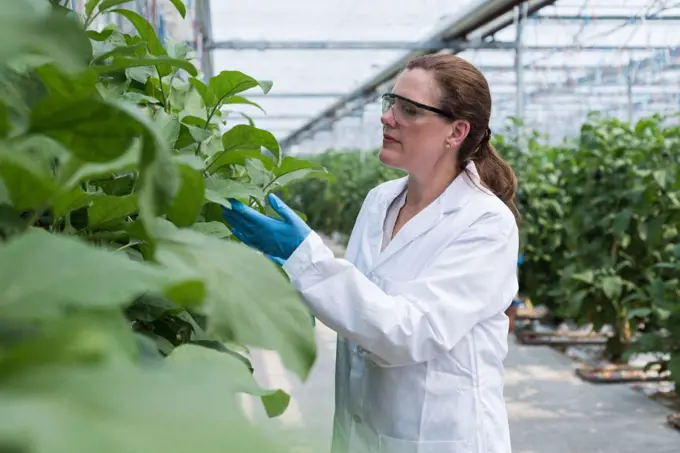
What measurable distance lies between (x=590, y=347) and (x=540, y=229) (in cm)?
112

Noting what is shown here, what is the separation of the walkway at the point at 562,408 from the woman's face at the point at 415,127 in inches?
70.5

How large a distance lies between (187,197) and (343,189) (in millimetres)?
13941

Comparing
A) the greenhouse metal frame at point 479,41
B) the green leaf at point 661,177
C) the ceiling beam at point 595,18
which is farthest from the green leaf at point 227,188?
the ceiling beam at point 595,18

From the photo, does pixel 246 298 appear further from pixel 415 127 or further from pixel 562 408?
pixel 562 408

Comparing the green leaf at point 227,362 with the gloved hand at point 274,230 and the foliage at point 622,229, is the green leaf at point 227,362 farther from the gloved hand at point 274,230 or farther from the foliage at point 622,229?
the foliage at point 622,229

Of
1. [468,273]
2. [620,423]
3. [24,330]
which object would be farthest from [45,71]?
[620,423]

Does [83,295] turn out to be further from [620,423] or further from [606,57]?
[606,57]

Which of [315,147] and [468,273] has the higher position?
[468,273]

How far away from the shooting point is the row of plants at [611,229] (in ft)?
16.7

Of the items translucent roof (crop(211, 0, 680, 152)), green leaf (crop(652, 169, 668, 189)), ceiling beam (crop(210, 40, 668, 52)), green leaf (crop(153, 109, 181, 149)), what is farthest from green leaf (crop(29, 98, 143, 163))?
ceiling beam (crop(210, 40, 668, 52))

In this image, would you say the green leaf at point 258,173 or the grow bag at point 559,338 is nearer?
the green leaf at point 258,173

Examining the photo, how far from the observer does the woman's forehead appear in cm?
194

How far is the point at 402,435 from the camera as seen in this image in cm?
181

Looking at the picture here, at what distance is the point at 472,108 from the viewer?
6.52ft
